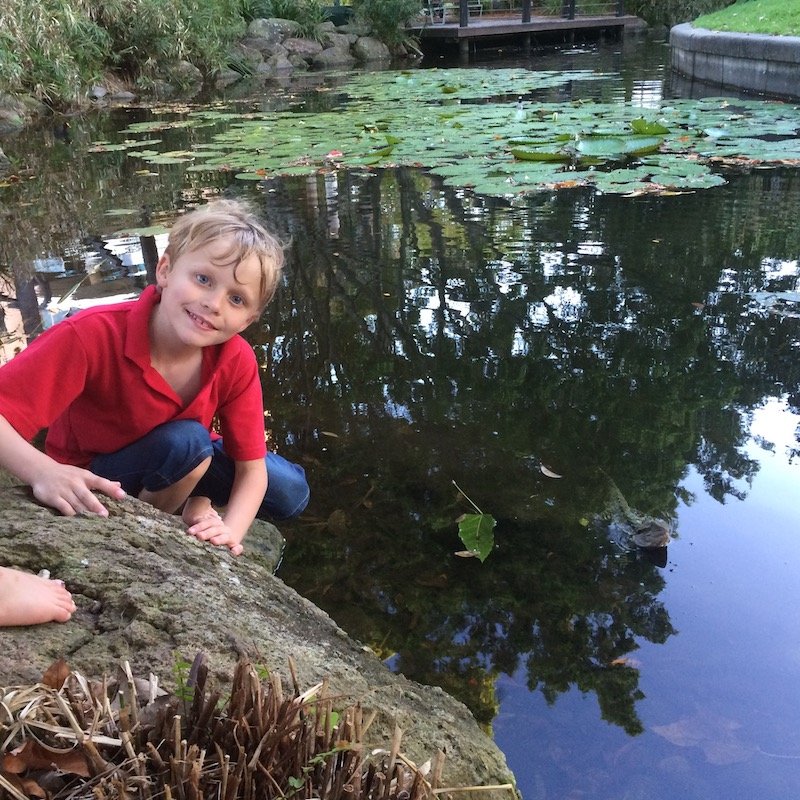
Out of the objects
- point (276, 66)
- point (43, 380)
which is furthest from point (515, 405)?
point (276, 66)

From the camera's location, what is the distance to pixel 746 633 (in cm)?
192

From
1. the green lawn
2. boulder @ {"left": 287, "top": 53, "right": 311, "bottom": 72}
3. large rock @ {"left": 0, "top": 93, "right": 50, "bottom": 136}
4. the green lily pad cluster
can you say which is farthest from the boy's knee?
boulder @ {"left": 287, "top": 53, "right": 311, "bottom": 72}

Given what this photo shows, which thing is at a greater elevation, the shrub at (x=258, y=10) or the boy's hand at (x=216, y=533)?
the shrub at (x=258, y=10)

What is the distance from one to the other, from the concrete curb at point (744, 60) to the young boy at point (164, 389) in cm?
925

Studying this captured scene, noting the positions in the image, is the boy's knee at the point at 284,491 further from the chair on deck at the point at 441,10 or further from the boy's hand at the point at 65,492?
the chair on deck at the point at 441,10

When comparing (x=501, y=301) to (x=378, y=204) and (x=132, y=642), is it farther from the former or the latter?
(x=132, y=642)

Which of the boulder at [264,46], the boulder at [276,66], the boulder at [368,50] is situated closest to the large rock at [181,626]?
the boulder at [276,66]

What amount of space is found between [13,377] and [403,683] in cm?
99

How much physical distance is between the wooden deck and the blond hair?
1820 centimetres

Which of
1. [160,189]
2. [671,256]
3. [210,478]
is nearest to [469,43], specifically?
[160,189]

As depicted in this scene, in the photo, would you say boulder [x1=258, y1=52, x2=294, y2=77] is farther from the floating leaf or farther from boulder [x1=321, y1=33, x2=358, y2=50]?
the floating leaf

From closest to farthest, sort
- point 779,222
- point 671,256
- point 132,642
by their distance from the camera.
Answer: point 132,642 → point 671,256 → point 779,222

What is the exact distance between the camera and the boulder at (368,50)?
57.0 ft

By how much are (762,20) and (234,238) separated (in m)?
11.9
